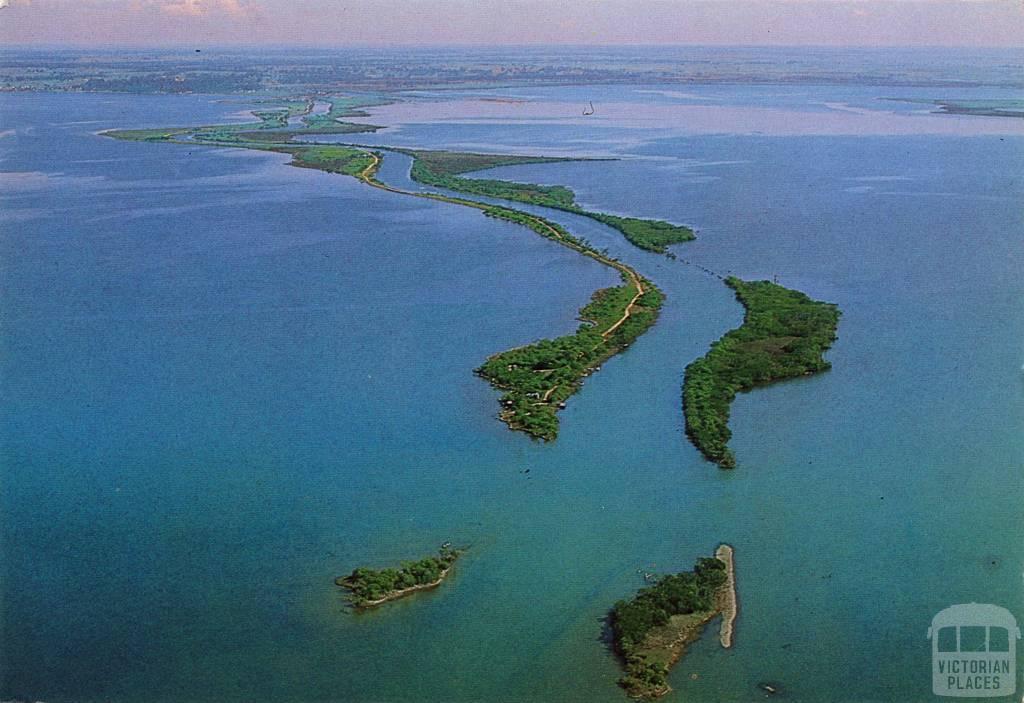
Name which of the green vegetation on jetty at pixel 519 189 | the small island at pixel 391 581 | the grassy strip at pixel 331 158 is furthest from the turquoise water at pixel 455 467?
the grassy strip at pixel 331 158

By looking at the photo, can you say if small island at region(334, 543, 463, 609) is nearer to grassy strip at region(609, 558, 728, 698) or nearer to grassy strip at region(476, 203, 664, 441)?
grassy strip at region(609, 558, 728, 698)

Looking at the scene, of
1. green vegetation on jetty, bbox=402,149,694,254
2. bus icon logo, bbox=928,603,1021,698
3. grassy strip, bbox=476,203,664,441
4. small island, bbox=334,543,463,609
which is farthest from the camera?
green vegetation on jetty, bbox=402,149,694,254

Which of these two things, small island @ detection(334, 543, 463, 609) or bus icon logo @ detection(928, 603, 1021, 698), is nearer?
bus icon logo @ detection(928, 603, 1021, 698)

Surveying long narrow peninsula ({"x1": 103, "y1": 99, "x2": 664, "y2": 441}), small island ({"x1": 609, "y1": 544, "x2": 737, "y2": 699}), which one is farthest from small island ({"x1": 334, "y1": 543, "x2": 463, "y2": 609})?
long narrow peninsula ({"x1": 103, "y1": 99, "x2": 664, "y2": 441})

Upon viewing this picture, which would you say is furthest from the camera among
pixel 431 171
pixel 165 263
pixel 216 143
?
pixel 216 143

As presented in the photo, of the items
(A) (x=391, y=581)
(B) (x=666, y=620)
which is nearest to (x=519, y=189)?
(A) (x=391, y=581)

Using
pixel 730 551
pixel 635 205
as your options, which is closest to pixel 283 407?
pixel 730 551

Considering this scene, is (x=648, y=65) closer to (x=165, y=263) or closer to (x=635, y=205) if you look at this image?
(x=635, y=205)
